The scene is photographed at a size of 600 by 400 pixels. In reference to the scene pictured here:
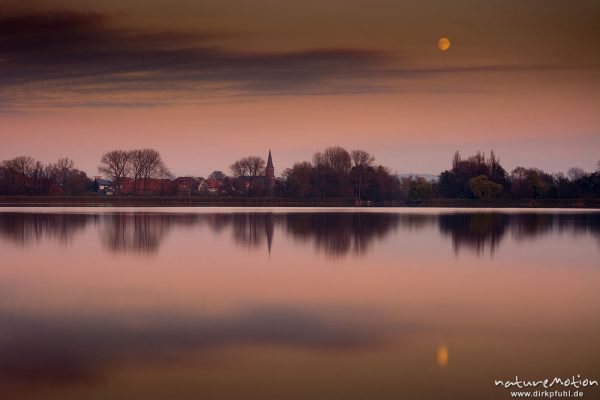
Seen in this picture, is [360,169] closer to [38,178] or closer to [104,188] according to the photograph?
[38,178]

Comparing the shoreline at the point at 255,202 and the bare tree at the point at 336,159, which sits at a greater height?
the bare tree at the point at 336,159

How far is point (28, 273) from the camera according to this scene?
47.3 ft

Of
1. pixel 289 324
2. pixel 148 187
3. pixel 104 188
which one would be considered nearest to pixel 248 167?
pixel 148 187

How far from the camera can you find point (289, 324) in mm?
9438

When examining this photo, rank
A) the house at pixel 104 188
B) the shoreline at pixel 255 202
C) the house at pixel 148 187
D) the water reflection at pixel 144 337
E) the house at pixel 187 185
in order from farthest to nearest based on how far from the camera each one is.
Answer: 1. the house at pixel 187 185
2. the house at pixel 104 188
3. the house at pixel 148 187
4. the shoreline at pixel 255 202
5. the water reflection at pixel 144 337

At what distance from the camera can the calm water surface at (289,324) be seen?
6875 mm

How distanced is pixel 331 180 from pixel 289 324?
86.9 metres

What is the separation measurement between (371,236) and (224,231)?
665cm

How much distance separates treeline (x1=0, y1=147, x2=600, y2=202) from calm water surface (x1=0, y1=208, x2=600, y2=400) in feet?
253

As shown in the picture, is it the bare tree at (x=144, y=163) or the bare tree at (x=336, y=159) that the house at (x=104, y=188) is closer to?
the bare tree at (x=144, y=163)

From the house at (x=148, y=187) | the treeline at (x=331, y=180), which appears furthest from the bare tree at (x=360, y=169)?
the house at (x=148, y=187)

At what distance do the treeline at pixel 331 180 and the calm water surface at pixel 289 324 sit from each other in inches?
3033

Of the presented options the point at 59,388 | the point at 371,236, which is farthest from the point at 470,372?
the point at 371,236

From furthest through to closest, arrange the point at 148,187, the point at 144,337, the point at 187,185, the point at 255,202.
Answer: the point at 187,185
the point at 148,187
the point at 255,202
the point at 144,337
